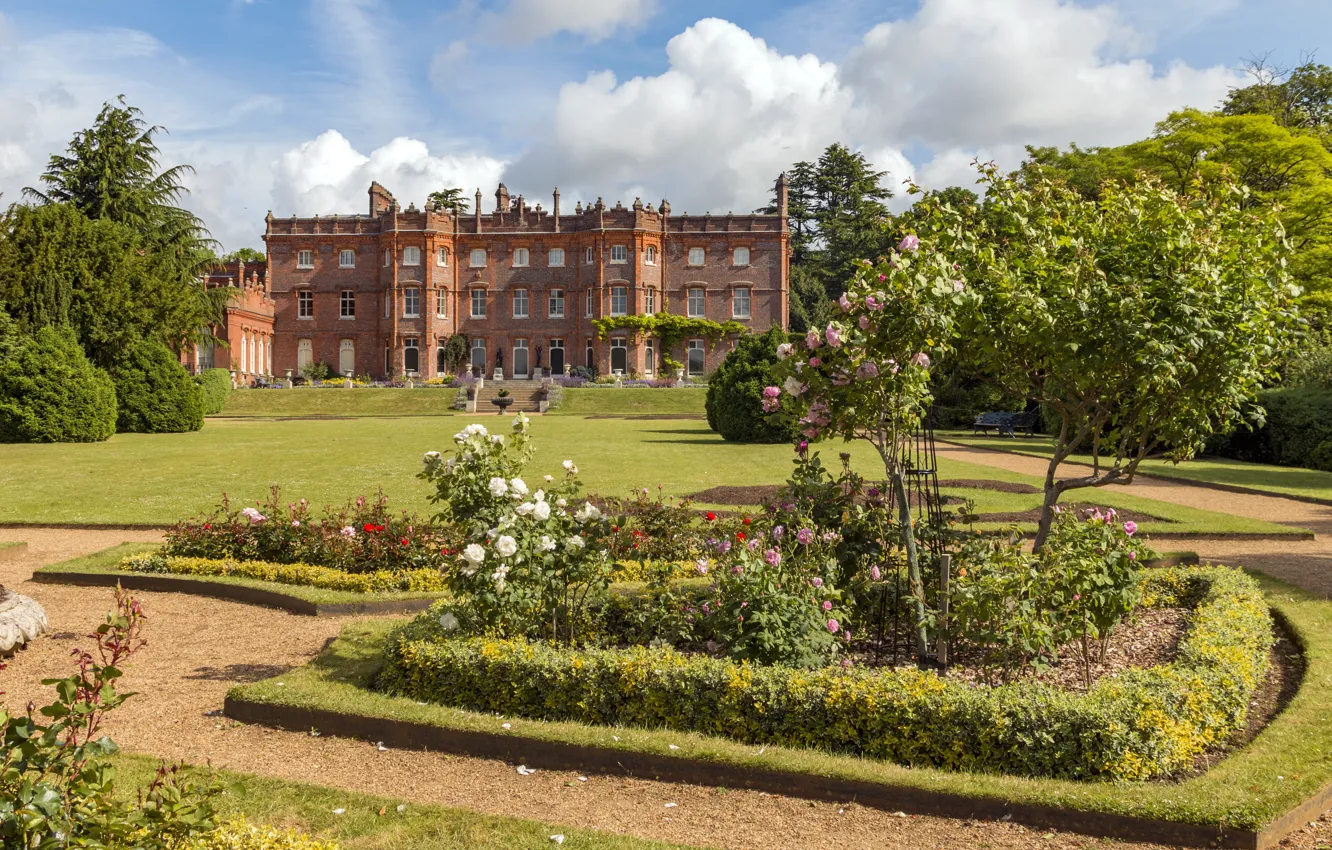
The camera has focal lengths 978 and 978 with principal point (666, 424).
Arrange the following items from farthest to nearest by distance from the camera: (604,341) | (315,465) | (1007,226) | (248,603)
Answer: (604,341) < (315,465) < (248,603) < (1007,226)

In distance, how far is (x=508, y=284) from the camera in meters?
54.8

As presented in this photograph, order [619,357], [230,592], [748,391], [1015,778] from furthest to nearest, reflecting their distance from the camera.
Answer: [619,357] → [748,391] → [230,592] → [1015,778]

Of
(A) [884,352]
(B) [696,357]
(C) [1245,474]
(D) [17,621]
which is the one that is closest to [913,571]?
(A) [884,352]

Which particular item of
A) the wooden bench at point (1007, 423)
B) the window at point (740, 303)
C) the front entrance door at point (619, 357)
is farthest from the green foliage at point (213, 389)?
the window at point (740, 303)

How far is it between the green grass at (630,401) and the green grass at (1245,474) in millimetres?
18673

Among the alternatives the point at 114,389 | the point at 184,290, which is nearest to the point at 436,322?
the point at 184,290

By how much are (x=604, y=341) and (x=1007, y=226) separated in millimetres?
47513

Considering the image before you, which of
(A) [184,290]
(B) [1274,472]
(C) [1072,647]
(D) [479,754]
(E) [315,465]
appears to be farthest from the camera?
(A) [184,290]

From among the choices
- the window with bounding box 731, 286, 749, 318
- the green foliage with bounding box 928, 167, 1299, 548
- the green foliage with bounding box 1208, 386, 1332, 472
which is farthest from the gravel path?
the window with bounding box 731, 286, 749, 318

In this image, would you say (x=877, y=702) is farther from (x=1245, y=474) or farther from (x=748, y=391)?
(x=748, y=391)

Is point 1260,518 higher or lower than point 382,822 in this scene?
higher

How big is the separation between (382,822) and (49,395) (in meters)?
23.6

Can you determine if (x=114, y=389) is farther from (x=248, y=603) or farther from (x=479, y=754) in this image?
(x=479, y=754)

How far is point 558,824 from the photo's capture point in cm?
389
